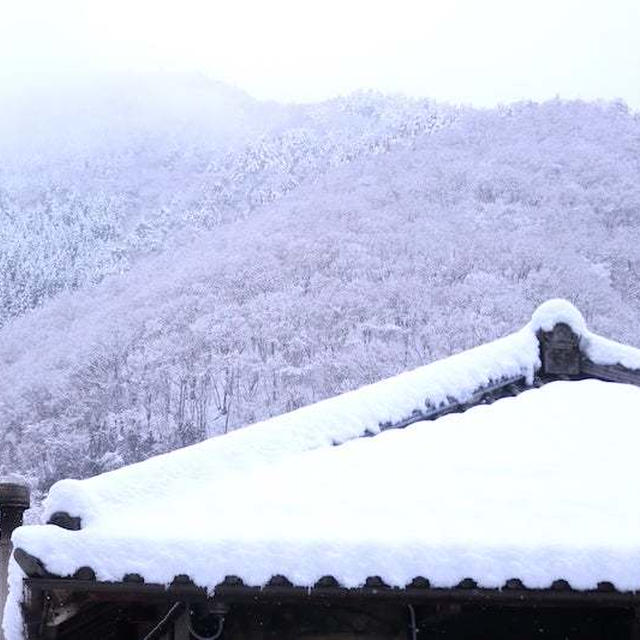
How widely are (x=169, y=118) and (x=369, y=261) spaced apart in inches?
1573

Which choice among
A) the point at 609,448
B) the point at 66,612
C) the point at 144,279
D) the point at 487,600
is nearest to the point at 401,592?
the point at 487,600

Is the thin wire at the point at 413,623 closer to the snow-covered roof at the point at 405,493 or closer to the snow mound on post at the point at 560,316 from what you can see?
the snow-covered roof at the point at 405,493

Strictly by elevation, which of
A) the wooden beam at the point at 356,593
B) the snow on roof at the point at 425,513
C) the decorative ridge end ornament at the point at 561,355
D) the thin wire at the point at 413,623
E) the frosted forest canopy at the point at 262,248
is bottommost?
the thin wire at the point at 413,623

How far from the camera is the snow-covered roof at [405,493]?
3.34m

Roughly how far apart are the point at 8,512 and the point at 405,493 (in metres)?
3.56

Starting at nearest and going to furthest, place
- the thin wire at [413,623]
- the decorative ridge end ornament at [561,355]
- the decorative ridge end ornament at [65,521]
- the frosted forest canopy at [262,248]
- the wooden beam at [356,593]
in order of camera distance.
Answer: the wooden beam at [356,593] → the decorative ridge end ornament at [65,521] → the thin wire at [413,623] → the decorative ridge end ornament at [561,355] → the frosted forest canopy at [262,248]

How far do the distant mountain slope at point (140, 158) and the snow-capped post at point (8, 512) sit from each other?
4600 centimetres

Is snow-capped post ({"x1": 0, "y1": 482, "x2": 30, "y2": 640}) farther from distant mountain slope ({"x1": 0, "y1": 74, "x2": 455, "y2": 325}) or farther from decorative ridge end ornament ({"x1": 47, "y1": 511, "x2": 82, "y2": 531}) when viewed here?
distant mountain slope ({"x1": 0, "y1": 74, "x2": 455, "y2": 325})

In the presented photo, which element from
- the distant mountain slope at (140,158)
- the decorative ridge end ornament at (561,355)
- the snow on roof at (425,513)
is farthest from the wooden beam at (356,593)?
the distant mountain slope at (140,158)

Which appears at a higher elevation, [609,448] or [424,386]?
[424,386]

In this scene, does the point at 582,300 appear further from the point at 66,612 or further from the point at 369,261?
the point at 66,612

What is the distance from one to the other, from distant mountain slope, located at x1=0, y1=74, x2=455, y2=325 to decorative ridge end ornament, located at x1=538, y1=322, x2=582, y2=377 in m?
48.2

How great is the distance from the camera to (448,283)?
43.2m

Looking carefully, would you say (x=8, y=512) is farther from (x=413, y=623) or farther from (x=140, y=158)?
(x=140, y=158)
